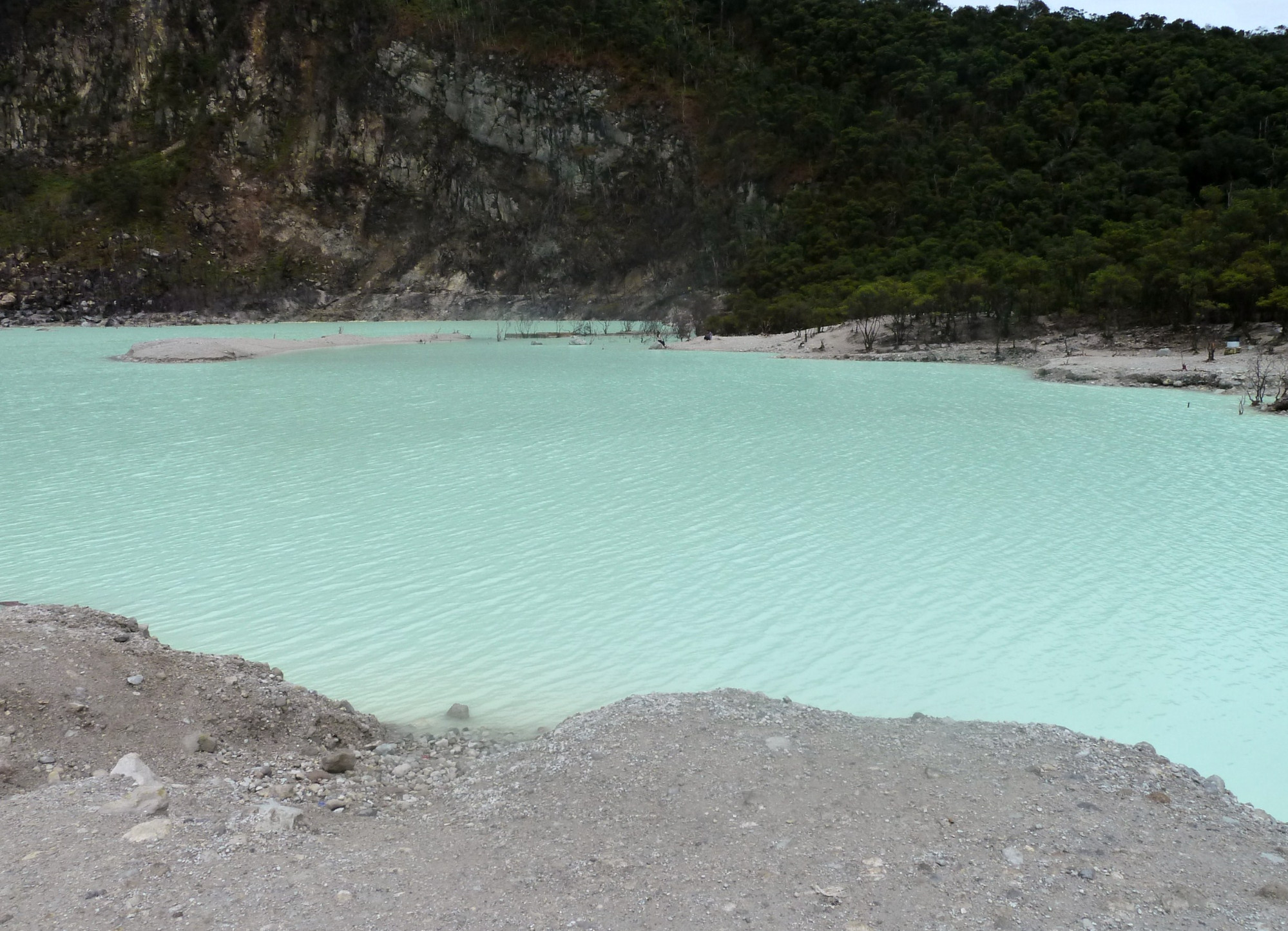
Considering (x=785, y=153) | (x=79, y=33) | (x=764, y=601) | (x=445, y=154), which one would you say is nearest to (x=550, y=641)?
(x=764, y=601)

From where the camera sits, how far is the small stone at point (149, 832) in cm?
316

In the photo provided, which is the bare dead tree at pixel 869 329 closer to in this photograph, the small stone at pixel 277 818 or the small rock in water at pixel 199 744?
the small rock in water at pixel 199 744

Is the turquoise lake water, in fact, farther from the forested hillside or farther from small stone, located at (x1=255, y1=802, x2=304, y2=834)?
the forested hillside

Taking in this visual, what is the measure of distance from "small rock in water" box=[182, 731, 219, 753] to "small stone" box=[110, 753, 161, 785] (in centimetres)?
26

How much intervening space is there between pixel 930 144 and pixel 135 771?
2457 inches

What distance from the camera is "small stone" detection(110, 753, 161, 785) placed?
3.65 m

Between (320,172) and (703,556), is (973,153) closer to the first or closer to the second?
(320,172)

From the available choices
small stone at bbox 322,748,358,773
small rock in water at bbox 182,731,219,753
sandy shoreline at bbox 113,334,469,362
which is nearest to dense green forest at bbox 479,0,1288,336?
sandy shoreline at bbox 113,334,469,362

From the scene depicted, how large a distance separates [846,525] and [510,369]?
2075cm

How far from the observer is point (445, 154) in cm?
7056

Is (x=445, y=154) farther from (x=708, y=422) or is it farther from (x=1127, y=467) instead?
(x=1127, y=467)

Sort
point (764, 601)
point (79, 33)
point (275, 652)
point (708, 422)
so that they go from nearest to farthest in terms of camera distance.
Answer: point (275, 652) → point (764, 601) → point (708, 422) → point (79, 33)

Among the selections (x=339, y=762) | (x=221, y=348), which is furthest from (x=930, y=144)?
(x=339, y=762)

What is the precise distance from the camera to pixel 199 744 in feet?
13.7
